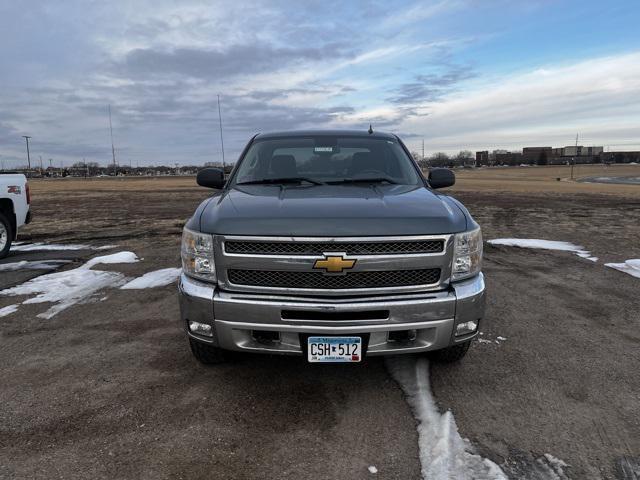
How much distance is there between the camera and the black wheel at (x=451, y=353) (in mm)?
3657

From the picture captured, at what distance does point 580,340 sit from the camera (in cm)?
439

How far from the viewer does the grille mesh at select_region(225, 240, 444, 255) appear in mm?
3041

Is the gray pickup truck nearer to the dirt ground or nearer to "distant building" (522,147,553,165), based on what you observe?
the dirt ground

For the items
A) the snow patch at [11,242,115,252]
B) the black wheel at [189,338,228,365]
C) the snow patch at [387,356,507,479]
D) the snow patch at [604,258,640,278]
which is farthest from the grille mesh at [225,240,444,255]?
the snow patch at [11,242,115,252]

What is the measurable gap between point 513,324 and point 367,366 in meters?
1.80

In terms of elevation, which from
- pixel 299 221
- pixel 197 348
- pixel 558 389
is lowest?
pixel 558 389

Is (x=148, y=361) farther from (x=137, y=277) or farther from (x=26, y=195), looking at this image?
(x=26, y=195)

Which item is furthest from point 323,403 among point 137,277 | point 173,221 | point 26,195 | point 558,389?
point 173,221

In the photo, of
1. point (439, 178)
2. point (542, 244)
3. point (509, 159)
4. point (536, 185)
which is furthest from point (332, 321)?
point (509, 159)

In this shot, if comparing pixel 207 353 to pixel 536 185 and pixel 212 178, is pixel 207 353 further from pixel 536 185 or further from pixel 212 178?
pixel 536 185

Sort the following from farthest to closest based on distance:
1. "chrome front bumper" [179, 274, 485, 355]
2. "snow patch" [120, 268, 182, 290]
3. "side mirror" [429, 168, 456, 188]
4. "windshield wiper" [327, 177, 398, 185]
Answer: "snow patch" [120, 268, 182, 290] → "side mirror" [429, 168, 456, 188] → "windshield wiper" [327, 177, 398, 185] → "chrome front bumper" [179, 274, 485, 355]

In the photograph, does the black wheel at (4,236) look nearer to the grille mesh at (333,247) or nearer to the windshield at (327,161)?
the windshield at (327,161)

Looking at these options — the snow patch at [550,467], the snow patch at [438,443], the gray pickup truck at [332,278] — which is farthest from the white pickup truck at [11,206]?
the snow patch at [550,467]

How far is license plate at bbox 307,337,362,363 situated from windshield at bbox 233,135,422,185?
1609mm
